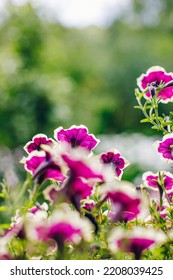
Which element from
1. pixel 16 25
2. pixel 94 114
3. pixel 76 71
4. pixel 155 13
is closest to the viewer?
pixel 16 25

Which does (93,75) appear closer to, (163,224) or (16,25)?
(16,25)

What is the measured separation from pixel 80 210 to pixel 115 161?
229 millimetres

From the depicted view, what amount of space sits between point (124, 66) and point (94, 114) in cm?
375

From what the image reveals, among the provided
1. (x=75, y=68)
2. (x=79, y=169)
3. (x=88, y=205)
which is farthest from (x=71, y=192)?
(x=75, y=68)

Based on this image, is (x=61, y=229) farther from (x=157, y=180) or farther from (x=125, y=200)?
(x=157, y=180)

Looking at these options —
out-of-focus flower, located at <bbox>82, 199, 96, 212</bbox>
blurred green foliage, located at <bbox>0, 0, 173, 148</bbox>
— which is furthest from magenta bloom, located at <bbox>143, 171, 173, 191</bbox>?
blurred green foliage, located at <bbox>0, 0, 173, 148</bbox>

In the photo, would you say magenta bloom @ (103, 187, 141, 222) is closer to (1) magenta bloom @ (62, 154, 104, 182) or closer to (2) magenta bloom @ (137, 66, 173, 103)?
(1) magenta bloom @ (62, 154, 104, 182)

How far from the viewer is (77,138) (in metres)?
1.00

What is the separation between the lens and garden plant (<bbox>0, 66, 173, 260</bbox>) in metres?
0.74

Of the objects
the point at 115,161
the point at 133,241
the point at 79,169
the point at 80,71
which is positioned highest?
the point at 80,71

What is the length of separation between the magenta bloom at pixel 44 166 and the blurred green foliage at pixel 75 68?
6.17m

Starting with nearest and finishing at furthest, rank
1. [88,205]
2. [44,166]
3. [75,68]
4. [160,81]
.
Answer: [44,166]
[88,205]
[160,81]
[75,68]

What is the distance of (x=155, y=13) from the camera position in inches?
744

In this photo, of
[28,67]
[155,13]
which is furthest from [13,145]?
[155,13]
